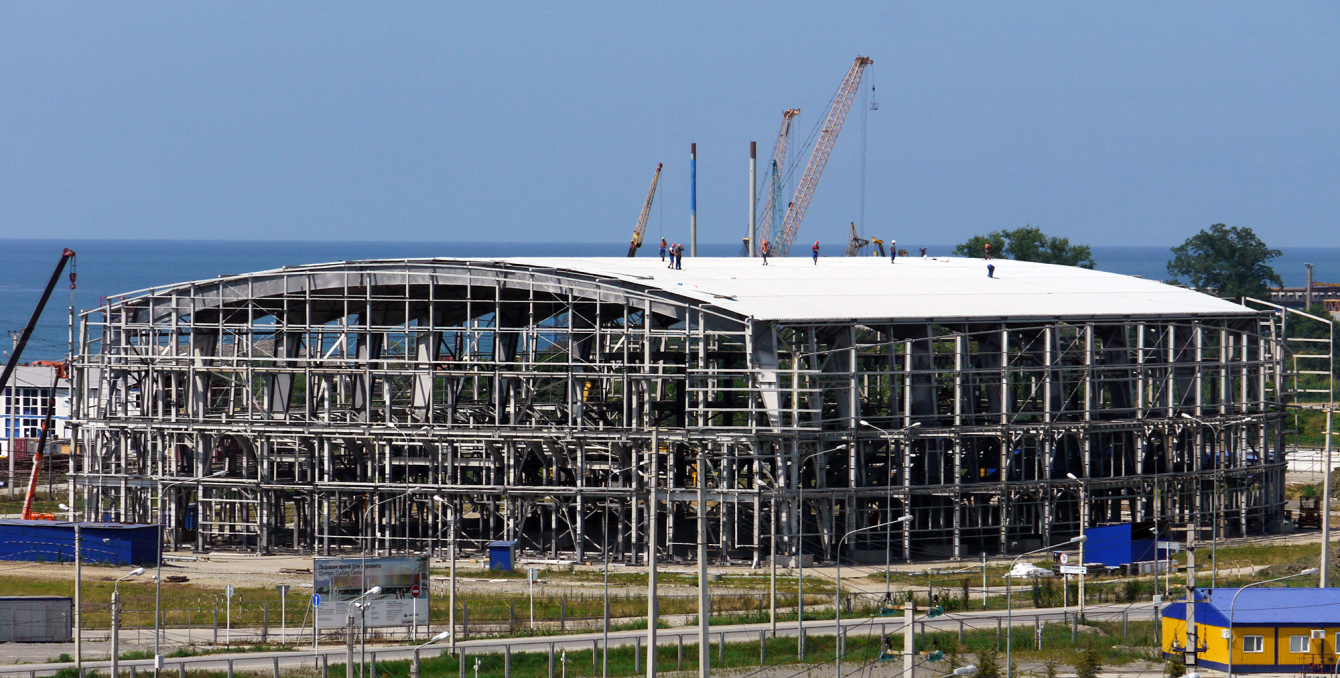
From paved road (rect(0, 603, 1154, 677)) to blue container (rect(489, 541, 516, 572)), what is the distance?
15.4m

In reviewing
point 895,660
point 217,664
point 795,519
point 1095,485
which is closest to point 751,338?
point 795,519

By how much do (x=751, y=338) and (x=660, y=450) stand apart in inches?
386

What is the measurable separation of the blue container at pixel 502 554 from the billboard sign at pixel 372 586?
15441mm

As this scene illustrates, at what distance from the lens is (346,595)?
179 ft

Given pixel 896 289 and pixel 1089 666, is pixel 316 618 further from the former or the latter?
pixel 896 289

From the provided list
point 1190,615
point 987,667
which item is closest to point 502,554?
point 987,667

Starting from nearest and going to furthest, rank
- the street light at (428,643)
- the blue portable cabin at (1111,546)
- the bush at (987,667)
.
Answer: the bush at (987,667) < the street light at (428,643) < the blue portable cabin at (1111,546)

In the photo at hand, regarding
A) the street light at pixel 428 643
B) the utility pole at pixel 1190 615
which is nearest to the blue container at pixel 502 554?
the street light at pixel 428 643

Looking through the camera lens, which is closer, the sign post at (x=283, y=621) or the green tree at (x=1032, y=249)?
the sign post at (x=283, y=621)

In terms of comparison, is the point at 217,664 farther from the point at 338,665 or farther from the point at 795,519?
the point at 795,519

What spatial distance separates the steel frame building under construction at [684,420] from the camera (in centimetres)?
7362

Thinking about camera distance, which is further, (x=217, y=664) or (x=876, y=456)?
(x=876, y=456)

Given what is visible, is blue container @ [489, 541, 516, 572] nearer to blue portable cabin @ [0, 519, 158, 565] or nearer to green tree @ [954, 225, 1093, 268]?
blue portable cabin @ [0, 519, 158, 565]

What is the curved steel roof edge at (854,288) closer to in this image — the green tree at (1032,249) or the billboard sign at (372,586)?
the billboard sign at (372,586)
